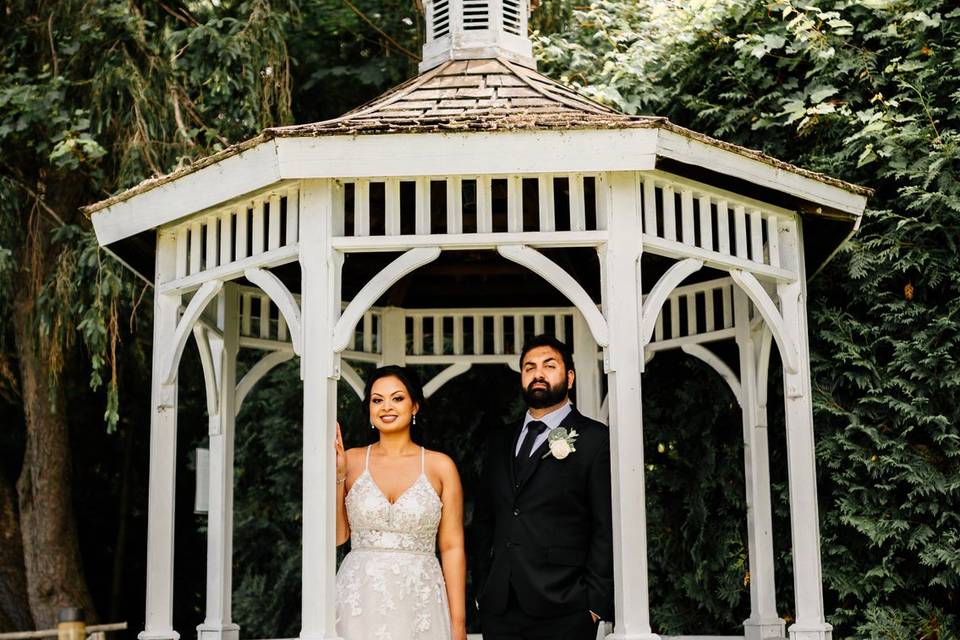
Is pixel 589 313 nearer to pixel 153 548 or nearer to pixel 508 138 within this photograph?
pixel 508 138

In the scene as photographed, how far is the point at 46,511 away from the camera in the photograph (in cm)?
1034

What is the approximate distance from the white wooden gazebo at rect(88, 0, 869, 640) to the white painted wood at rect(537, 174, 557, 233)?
0.01m

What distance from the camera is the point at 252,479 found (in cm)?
1192

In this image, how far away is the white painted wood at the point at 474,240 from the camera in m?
5.65

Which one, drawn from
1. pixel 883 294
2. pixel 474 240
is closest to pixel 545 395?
pixel 474 240

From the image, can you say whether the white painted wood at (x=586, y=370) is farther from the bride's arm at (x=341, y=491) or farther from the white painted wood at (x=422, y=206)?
the white painted wood at (x=422, y=206)

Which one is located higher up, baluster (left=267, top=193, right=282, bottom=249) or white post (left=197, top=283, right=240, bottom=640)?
baluster (left=267, top=193, right=282, bottom=249)

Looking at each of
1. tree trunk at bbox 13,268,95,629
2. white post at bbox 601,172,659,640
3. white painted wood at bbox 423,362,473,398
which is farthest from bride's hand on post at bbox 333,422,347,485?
tree trunk at bbox 13,268,95,629

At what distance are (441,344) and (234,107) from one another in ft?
9.15

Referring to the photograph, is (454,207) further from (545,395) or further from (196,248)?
(196,248)

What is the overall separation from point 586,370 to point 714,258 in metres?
2.08

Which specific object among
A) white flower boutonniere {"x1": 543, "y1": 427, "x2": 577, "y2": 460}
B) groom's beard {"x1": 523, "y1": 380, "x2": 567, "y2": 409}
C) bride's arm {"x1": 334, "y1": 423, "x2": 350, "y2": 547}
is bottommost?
bride's arm {"x1": 334, "y1": 423, "x2": 350, "y2": 547}

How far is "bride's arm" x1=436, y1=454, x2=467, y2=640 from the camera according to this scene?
19.7ft

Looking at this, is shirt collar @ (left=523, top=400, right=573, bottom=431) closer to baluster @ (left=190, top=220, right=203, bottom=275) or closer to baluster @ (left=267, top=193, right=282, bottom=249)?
baluster @ (left=267, top=193, right=282, bottom=249)
